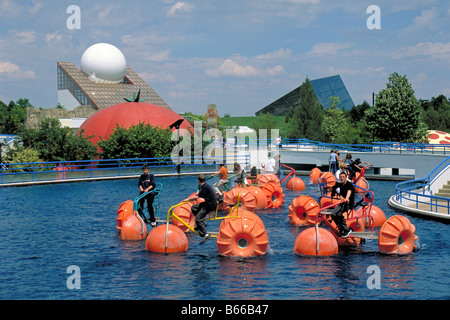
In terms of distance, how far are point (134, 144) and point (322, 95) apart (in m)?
110

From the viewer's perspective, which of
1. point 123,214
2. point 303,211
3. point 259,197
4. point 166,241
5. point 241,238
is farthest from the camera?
point 259,197

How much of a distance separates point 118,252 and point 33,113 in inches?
2670

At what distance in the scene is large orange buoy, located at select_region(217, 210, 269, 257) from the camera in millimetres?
14711

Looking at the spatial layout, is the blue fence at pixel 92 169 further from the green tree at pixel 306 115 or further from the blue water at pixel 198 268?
the green tree at pixel 306 115

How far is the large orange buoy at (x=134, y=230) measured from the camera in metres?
17.2

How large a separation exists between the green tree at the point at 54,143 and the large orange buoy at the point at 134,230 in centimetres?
2500

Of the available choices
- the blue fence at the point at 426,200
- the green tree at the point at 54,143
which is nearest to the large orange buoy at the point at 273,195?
the blue fence at the point at 426,200

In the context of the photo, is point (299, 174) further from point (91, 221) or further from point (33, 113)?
point (33, 113)

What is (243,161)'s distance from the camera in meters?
45.2

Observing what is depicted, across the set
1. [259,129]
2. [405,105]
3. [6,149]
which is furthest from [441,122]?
[6,149]

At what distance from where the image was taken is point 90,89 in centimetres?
10050

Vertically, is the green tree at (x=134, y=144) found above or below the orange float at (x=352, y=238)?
above

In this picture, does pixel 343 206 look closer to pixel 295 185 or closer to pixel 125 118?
pixel 295 185

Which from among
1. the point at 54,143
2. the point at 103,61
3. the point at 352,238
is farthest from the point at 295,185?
the point at 103,61
